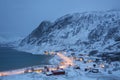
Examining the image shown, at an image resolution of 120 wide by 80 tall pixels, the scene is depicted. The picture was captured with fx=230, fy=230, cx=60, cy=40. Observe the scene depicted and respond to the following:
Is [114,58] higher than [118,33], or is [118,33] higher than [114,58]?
[118,33]

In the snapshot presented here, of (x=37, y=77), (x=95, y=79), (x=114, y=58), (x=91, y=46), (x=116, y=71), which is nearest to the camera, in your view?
(x=95, y=79)

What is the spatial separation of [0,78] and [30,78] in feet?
37.7

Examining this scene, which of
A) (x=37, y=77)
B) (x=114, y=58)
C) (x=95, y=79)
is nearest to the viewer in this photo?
(x=95, y=79)

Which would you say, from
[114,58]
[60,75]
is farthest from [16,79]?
[114,58]

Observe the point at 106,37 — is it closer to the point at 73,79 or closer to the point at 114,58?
the point at 114,58

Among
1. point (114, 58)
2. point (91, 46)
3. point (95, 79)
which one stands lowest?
point (95, 79)

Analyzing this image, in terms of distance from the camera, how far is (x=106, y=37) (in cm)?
18962

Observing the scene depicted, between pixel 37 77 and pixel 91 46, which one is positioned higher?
pixel 91 46

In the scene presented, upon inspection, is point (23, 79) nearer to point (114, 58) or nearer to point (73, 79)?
point (73, 79)

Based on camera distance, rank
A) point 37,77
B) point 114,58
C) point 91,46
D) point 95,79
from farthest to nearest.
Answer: point 91,46 → point 114,58 → point 37,77 → point 95,79

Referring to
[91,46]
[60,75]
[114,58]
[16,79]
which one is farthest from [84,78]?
[91,46]

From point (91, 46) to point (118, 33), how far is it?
2435 cm

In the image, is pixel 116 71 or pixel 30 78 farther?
pixel 116 71

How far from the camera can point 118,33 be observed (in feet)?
606
